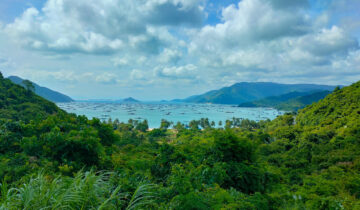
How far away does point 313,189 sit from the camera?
7.16 meters

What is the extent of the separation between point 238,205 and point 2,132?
11.5 m

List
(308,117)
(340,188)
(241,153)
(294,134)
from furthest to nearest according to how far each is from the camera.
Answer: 1. (308,117)
2. (294,134)
3. (241,153)
4. (340,188)

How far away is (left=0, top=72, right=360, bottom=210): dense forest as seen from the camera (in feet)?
8.48

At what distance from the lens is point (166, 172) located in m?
6.76

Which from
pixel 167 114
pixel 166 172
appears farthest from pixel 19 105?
pixel 167 114

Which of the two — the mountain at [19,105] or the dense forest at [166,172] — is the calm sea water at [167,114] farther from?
the dense forest at [166,172]

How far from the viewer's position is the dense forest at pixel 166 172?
2.58 m

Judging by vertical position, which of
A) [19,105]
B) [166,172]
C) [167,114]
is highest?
[19,105]

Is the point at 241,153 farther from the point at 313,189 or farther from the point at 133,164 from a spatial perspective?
the point at 133,164

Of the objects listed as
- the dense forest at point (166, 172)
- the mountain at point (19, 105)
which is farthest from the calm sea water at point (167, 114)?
the dense forest at point (166, 172)

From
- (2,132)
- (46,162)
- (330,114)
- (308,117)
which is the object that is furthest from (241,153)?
(308,117)

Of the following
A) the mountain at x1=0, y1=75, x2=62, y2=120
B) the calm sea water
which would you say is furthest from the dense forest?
the calm sea water

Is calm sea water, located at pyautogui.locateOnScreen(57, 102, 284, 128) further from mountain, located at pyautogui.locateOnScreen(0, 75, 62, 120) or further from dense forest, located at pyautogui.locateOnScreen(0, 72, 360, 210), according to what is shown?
dense forest, located at pyautogui.locateOnScreen(0, 72, 360, 210)

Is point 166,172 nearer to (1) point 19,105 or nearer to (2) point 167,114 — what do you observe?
(1) point 19,105
